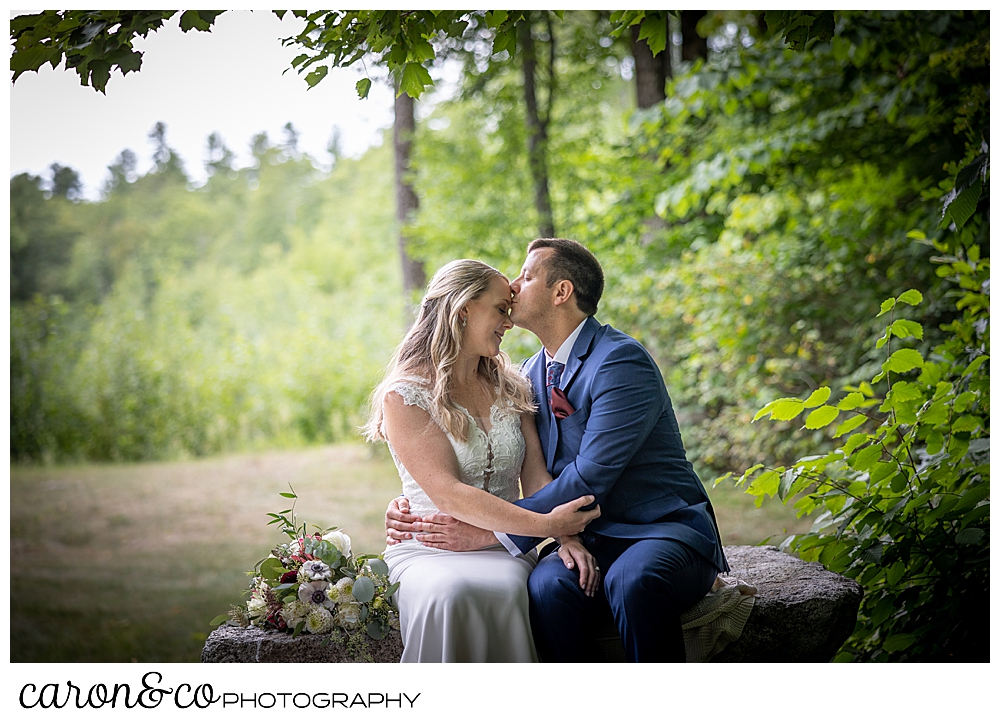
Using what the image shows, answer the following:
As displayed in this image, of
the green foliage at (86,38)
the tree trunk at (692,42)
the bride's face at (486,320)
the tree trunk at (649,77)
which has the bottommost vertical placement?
the bride's face at (486,320)

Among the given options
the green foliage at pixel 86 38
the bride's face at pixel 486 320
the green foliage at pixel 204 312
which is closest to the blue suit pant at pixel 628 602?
the bride's face at pixel 486 320

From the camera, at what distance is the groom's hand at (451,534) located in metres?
2.32

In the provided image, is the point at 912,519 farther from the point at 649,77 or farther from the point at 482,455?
the point at 649,77

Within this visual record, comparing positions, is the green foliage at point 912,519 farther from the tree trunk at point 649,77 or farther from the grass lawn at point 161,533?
the tree trunk at point 649,77

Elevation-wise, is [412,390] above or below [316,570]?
above

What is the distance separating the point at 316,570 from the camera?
88.6 inches

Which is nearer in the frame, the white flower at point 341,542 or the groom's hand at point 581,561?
the groom's hand at point 581,561

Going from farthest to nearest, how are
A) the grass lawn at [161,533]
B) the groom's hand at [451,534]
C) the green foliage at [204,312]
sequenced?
1. the green foliage at [204,312]
2. the grass lawn at [161,533]
3. the groom's hand at [451,534]

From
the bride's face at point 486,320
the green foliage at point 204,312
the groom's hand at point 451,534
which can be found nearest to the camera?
the groom's hand at point 451,534

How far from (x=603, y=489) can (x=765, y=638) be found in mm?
603

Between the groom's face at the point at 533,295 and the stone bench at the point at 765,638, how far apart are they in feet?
3.10

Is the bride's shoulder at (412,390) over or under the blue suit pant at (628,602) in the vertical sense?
over

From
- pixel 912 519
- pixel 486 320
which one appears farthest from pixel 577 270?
pixel 912 519

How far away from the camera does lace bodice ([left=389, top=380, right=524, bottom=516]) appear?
93.5 inches
